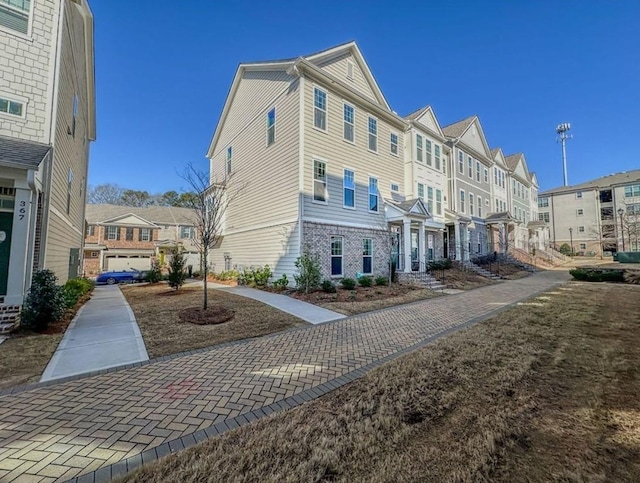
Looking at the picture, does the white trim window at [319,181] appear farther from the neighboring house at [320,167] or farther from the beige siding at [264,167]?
the beige siding at [264,167]

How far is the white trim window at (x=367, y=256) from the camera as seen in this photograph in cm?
1551

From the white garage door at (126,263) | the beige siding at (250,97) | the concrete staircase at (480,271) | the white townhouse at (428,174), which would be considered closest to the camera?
the beige siding at (250,97)

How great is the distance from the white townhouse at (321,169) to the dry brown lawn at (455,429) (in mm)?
9388

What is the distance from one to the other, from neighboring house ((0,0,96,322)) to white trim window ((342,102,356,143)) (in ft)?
37.4

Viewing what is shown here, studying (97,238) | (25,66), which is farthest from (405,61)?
(97,238)

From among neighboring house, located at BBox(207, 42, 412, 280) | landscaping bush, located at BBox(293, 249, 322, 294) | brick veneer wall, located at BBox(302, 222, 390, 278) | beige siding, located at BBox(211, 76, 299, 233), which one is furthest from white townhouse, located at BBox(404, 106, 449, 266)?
beige siding, located at BBox(211, 76, 299, 233)

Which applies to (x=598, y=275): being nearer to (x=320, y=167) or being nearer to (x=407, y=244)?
(x=407, y=244)

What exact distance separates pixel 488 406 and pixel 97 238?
1614 inches

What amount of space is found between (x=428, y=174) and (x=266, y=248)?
41.8 feet

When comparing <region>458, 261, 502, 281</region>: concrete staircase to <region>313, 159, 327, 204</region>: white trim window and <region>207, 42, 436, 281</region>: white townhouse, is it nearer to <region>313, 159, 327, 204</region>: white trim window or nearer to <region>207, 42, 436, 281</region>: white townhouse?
<region>207, 42, 436, 281</region>: white townhouse

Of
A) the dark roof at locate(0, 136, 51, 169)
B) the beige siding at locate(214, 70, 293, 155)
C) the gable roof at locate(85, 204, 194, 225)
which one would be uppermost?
the beige siding at locate(214, 70, 293, 155)

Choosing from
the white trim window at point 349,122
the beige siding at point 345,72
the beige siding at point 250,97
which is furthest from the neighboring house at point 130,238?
the beige siding at point 345,72

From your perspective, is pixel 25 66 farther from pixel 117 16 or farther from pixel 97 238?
pixel 97 238

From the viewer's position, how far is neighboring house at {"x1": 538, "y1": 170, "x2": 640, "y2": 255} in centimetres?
4541
